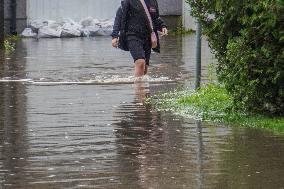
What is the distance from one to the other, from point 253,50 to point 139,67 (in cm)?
A: 600

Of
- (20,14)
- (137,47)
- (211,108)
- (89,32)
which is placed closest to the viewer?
(211,108)

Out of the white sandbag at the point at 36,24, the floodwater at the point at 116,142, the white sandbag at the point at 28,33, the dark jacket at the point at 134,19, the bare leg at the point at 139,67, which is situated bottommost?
the floodwater at the point at 116,142

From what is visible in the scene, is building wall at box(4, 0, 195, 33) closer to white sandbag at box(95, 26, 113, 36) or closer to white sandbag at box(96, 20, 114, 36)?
white sandbag at box(96, 20, 114, 36)

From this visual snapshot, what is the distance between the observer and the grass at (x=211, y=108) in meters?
11.7

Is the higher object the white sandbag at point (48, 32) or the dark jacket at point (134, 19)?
the dark jacket at point (134, 19)

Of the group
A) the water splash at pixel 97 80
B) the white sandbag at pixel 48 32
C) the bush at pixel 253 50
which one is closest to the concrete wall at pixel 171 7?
the white sandbag at pixel 48 32

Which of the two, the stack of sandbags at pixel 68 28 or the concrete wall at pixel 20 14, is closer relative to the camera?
the concrete wall at pixel 20 14

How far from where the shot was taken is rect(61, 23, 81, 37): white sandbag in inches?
1374

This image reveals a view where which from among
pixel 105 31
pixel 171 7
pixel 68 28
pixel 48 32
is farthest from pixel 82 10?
pixel 171 7

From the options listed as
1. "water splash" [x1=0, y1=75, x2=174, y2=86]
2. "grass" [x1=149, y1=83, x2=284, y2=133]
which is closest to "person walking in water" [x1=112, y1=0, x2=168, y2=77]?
"water splash" [x1=0, y1=75, x2=174, y2=86]

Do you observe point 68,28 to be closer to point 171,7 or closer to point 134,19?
point 171,7

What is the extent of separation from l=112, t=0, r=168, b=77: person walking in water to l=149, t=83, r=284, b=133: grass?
2085mm

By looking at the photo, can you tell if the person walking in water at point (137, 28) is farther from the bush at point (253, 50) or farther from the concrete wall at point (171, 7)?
the concrete wall at point (171, 7)

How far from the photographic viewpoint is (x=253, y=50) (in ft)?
38.5
